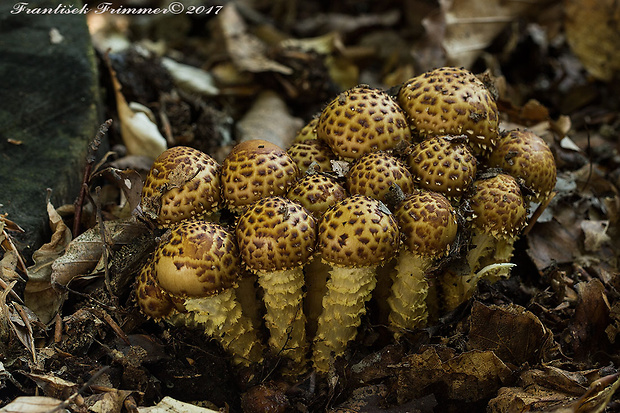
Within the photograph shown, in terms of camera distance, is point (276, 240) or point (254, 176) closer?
point (276, 240)

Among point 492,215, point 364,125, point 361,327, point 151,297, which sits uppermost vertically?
point 364,125

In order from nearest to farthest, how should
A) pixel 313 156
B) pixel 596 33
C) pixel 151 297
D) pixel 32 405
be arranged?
pixel 32 405 < pixel 151 297 < pixel 313 156 < pixel 596 33

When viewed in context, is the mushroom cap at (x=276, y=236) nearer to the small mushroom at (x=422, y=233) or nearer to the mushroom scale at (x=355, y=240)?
the mushroom scale at (x=355, y=240)

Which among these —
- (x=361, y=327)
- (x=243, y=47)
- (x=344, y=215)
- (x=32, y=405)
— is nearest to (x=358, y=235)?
(x=344, y=215)

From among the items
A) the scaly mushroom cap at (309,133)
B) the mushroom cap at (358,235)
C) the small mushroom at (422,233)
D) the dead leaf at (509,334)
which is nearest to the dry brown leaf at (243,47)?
the scaly mushroom cap at (309,133)

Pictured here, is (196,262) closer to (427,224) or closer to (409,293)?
(427,224)

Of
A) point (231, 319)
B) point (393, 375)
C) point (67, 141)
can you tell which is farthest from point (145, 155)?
point (393, 375)

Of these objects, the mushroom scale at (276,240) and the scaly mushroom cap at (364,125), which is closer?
the mushroom scale at (276,240)

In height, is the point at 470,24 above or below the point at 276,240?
below
